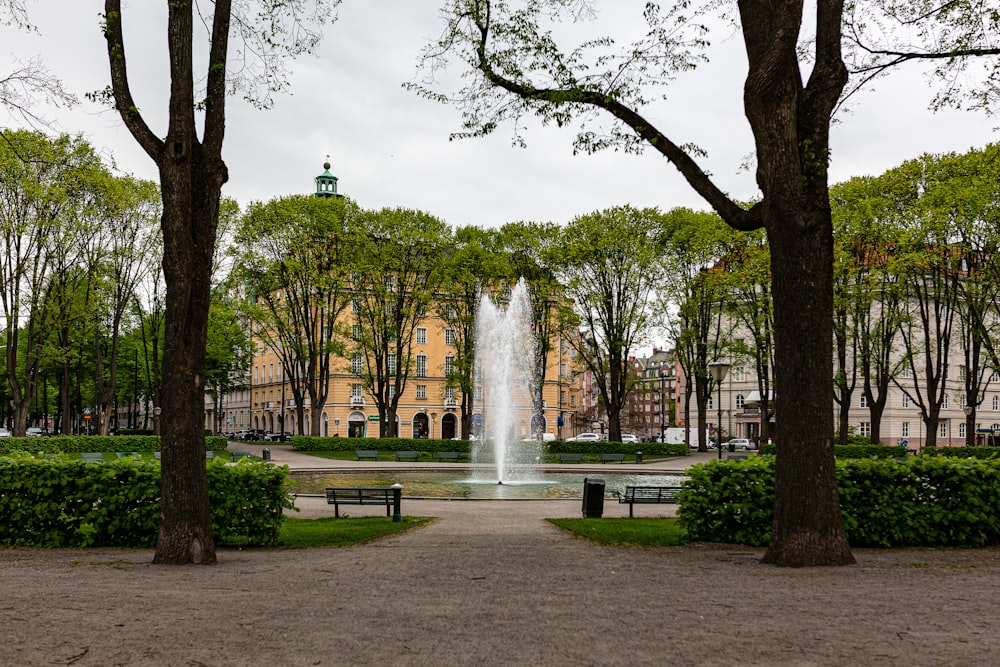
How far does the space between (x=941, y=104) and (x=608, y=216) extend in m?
32.2

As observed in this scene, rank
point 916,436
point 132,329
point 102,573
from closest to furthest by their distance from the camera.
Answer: point 102,573
point 132,329
point 916,436

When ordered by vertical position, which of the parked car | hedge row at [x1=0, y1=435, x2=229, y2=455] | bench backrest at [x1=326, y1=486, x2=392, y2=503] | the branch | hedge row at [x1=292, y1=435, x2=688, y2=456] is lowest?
the parked car

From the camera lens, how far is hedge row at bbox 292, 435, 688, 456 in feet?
149

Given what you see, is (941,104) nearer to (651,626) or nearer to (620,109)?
(620,109)

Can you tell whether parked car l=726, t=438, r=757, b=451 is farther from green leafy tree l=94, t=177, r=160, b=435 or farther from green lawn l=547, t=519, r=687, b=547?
green lawn l=547, t=519, r=687, b=547

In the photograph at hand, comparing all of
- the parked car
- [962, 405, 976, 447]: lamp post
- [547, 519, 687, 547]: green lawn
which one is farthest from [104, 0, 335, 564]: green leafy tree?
the parked car

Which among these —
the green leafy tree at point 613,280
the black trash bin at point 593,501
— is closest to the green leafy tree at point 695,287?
the green leafy tree at point 613,280

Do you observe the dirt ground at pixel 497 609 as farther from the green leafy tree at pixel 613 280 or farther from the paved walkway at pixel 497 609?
the green leafy tree at pixel 613 280

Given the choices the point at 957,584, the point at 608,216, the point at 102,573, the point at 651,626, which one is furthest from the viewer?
the point at 608,216

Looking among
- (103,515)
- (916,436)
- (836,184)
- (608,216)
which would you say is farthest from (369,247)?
(916,436)

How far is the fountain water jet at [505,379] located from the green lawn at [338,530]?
12.0m

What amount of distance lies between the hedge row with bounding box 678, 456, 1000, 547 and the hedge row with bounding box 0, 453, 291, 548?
6.58 metres

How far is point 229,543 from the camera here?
12.5 metres

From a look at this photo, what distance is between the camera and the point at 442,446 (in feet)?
149
